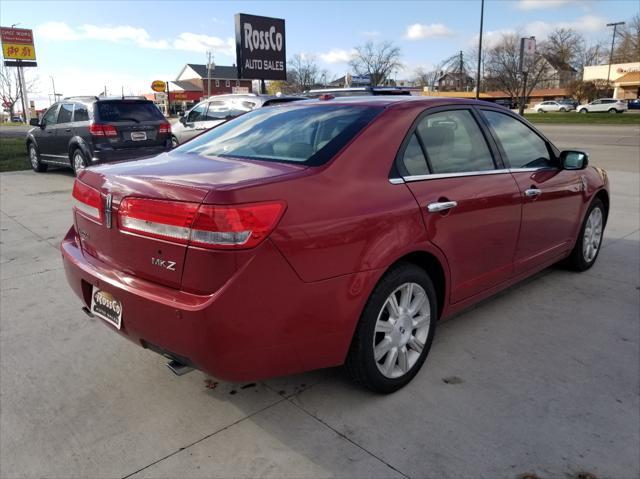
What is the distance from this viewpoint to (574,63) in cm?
8456

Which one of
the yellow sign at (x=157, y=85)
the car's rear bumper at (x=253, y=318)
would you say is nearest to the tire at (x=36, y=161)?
the car's rear bumper at (x=253, y=318)

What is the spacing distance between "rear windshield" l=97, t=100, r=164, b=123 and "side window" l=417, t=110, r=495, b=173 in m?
8.19

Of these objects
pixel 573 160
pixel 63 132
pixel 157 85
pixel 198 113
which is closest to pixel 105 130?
pixel 63 132

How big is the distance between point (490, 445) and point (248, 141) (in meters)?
2.10

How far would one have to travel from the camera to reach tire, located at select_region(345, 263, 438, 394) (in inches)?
103

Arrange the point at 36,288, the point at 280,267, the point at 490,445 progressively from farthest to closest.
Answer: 1. the point at 36,288
2. the point at 490,445
3. the point at 280,267

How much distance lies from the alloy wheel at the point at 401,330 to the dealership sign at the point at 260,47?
49.5ft

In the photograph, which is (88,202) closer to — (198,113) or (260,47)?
(198,113)

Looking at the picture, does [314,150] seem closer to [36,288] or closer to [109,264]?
[109,264]

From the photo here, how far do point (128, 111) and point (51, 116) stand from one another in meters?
2.60

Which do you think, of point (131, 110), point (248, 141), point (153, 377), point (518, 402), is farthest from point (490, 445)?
point (131, 110)

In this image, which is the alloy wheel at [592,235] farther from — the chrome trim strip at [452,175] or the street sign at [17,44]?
the street sign at [17,44]

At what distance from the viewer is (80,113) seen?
10328 millimetres

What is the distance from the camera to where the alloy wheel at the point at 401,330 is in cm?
275
